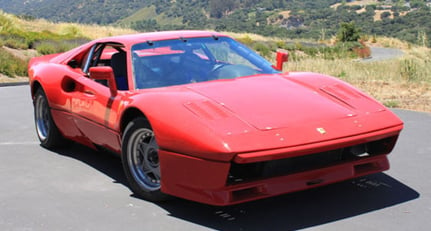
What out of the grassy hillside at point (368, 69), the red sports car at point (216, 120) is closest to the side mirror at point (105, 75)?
the red sports car at point (216, 120)

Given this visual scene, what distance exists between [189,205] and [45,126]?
8.72 feet

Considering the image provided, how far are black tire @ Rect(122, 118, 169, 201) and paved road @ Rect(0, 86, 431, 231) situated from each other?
10cm

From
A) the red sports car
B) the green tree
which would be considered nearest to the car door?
the red sports car

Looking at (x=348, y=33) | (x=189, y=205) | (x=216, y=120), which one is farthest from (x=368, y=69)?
(x=348, y=33)

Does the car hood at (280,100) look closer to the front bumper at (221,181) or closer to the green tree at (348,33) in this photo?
the front bumper at (221,181)

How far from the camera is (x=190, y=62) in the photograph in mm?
5125

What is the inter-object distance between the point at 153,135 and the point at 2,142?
2992mm

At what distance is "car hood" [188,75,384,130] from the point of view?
409 cm

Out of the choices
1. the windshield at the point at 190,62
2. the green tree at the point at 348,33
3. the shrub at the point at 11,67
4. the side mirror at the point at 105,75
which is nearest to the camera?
the side mirror at the point at 105,75

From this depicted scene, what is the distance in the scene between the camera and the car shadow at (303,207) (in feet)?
13.1

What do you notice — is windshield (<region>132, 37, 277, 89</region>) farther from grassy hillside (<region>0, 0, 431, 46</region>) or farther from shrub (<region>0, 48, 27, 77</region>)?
grassy hillside (<region>0, 0, 431, 46</region>)

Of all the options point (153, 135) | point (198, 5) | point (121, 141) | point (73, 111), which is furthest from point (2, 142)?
point (198, 5)

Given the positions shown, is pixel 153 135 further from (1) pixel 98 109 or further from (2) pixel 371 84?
(2) pixel 371 84

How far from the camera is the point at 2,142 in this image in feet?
22.1
